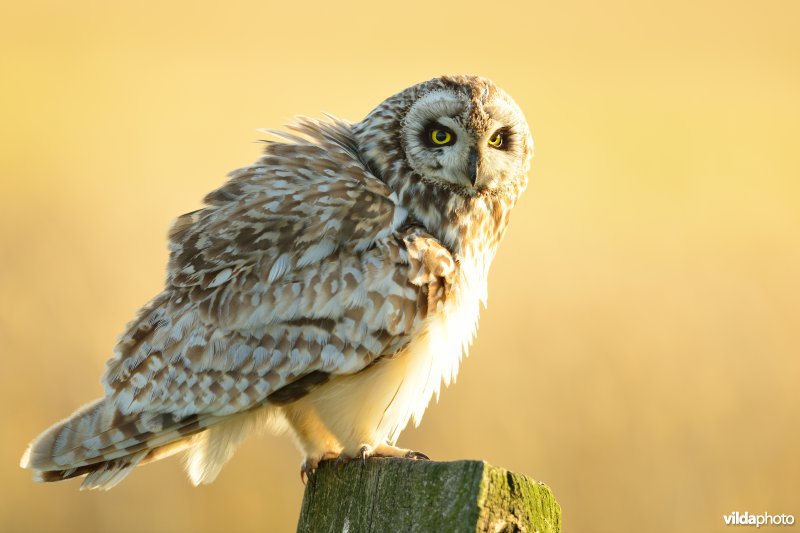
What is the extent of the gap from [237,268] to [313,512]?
1239 millimetres

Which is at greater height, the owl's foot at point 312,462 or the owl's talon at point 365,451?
the owl's talon at point 365,451

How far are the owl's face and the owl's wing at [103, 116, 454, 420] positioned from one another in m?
0.33

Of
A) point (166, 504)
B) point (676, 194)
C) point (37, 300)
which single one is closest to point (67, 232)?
point (37, 300)

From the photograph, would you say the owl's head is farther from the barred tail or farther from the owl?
the barred tail

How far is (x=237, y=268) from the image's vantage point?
4469 mm

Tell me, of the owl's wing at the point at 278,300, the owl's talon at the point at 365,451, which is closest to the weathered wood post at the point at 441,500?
the owl's talon at the point at 365,451

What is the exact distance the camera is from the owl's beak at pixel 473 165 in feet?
15.3

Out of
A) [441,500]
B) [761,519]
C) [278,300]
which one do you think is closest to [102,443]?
[278,300]

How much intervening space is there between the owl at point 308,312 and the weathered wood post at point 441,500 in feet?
3.04

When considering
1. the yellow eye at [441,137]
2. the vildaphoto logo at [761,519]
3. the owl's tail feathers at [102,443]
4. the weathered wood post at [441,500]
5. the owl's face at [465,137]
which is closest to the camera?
the weathered wood post at [441,500]

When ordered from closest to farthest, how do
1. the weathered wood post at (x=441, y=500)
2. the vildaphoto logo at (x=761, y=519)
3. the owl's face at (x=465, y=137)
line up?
the weathered wood post at (x=441, y=500)
the owl's face at (x=465, y=137)
the vildaphoto logo at (x=761, y=519)

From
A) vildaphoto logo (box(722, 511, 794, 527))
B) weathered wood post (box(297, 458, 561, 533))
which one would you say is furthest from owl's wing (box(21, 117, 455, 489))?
vildaphoto logo (box(722, 511, 794, 527))

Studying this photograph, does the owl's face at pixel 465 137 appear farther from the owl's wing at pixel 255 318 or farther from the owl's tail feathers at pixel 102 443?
the owl's tail feathers at pixel 102 443

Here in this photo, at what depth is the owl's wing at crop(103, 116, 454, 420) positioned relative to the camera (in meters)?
4.29
